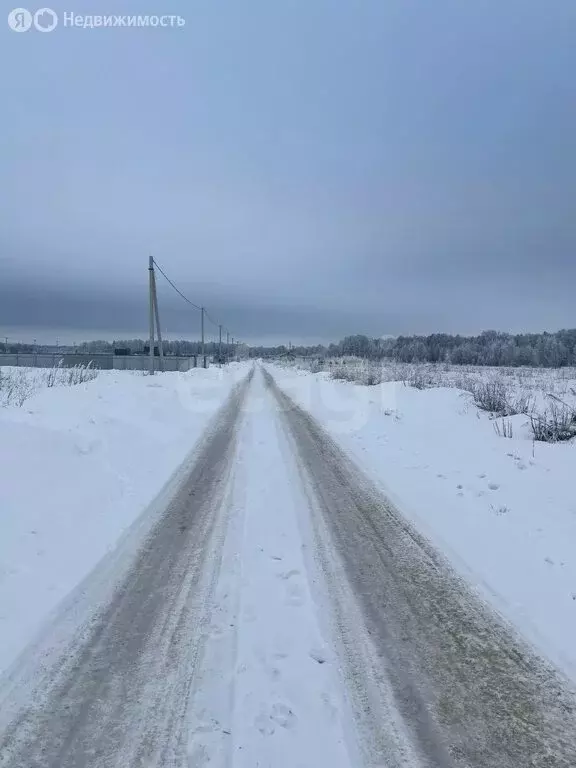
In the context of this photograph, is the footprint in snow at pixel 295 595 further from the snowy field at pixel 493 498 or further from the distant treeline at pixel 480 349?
the distant treeline at pixel 480 349

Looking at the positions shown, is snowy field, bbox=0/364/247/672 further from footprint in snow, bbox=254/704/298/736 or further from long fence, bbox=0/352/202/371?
long fence, bbox=0/352/202/371

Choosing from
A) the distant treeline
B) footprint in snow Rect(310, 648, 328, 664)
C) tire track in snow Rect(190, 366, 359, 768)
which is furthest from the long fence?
footprint in snow Rect(310, 648, 328, 664)

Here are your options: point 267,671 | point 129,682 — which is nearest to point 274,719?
point 267,671

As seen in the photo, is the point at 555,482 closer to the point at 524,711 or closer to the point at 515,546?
the point at 515,546

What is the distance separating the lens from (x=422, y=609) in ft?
12.6

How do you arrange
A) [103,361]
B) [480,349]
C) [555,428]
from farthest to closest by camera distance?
[480,349] < [103,361] < [555,428]

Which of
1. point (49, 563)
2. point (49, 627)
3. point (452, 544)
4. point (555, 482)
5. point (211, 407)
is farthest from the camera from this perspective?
point (211, 407)

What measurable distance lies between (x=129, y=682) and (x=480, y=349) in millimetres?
100435

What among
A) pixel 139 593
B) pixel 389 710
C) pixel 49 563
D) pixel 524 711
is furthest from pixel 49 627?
pixel 524 711

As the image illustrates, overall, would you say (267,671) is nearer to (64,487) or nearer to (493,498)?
(64,487)

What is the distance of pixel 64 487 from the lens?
263 inches

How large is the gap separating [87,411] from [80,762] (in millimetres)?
10365

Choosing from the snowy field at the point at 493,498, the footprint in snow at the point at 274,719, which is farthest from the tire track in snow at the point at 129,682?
the snowy field at the point at 493,498

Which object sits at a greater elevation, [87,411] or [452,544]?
[87,411]
